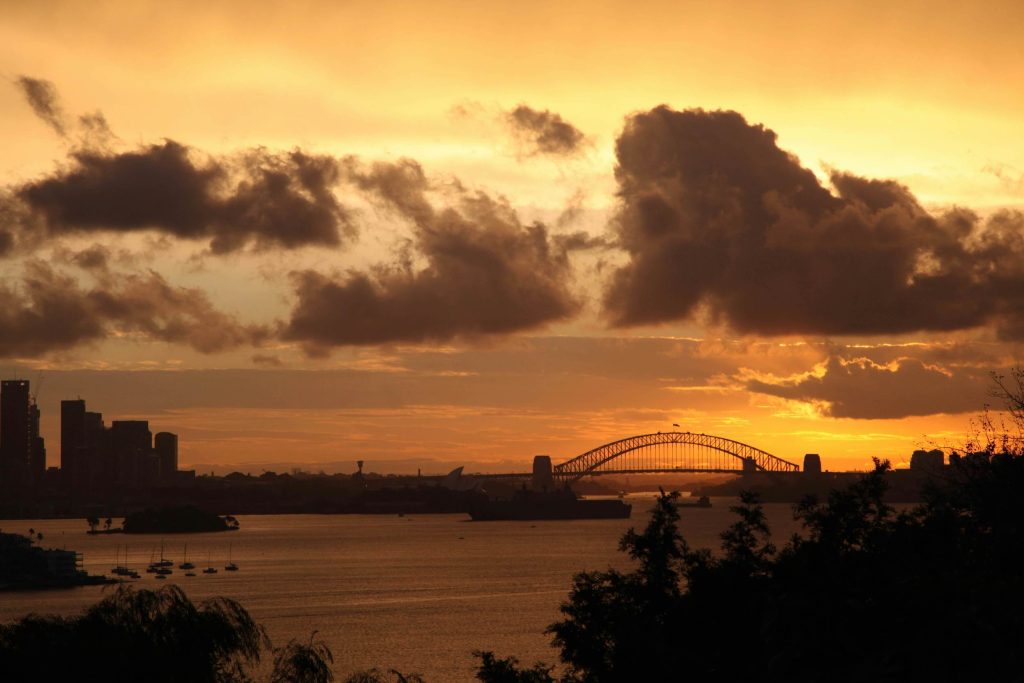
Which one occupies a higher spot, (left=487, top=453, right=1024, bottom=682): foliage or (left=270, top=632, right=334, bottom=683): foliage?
(left=487, top=453, right=1024, bottom=682): foliage

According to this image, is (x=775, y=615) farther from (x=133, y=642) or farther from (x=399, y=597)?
(x=399, y=597)

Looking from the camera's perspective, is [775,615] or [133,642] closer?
[775,615]

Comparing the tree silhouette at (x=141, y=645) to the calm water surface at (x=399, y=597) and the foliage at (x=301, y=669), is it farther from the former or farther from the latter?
the calm water surface at (x=399, y=597)

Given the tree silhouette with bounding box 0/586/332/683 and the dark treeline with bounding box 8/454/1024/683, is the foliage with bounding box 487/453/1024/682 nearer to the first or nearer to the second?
the dark treeline with bounding box 8/454/1024/683

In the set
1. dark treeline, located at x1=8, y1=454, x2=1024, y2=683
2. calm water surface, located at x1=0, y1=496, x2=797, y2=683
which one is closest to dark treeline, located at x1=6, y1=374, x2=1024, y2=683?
dark treeline, located at x1=8, y1=454, x2=1024, y2=683

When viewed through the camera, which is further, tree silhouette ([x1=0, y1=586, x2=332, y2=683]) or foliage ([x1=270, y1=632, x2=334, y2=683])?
foliage ([x1=270, y1=632, x2=334, y2=683])

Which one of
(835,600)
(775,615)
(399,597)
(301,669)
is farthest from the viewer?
(399,597)

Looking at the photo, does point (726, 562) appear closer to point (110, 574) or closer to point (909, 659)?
point (909, 659)

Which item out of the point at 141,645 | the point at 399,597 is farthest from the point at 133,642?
the point at 399,597

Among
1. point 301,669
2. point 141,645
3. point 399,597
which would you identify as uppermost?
point 141,645

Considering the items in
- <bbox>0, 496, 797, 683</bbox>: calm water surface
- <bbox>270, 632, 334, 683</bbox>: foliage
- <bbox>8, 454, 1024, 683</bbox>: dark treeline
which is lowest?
<bbox>0, 496, 797, 683</bbox>: calm water surface

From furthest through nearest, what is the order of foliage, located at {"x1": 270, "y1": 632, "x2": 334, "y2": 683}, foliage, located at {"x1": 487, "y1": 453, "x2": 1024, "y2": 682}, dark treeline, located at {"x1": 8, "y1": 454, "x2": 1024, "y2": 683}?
foliage, located at {"x1": 270, "y1": 632, "x2": 334, "y2": 683} < dark treeline, located at {"x1": 8, "y1": 454, "x2": 1024, "y2": 683} < foliage, located at {"x1": 487, "y1": 453, "x2": 1024, "y2": 682}
